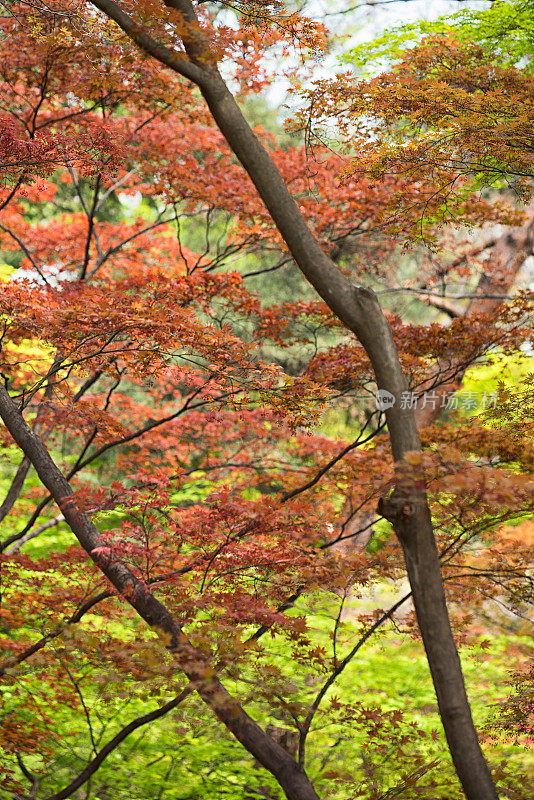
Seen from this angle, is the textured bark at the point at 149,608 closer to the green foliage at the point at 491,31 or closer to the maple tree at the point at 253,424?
the maple tree at the point at 253,424

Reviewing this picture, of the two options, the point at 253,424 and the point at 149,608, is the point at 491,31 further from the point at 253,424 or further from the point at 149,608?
the point at 149,608

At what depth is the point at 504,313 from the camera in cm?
468

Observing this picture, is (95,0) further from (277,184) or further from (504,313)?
(504,313)

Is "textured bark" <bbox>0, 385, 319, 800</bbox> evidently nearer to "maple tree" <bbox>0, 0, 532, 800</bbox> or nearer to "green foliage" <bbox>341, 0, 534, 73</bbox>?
"maple tree" <bbox>0, 0, 532, 800</bbox>

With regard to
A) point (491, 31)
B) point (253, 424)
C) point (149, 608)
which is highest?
point (491, 31)

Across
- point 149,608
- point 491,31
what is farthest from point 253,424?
point 491,31

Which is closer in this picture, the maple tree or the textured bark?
the maple tree

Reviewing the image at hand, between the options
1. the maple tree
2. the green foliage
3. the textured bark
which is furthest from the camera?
the green foliage

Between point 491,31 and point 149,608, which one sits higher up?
point 491,31

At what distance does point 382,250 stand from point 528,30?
2662 millimetres

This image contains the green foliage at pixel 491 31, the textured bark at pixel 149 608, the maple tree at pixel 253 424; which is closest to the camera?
the maple tree at pixel 253 424

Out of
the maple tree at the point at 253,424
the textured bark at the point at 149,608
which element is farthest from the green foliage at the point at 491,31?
the textured bark at the point at 149,608

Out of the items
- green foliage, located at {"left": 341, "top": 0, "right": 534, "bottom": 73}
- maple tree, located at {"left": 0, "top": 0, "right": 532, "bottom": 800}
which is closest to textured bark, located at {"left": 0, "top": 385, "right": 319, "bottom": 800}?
maple tree, located at {"left": 0, "top": 0, "right": 532, "bottom": 800}

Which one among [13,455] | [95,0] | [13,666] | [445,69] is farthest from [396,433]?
[13,455]
